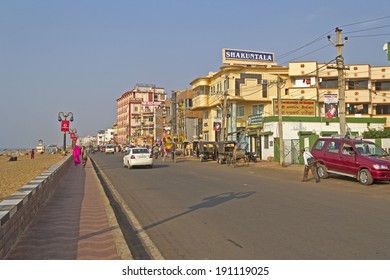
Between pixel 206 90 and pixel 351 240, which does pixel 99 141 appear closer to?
pixel 206 90

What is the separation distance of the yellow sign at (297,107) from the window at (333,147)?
17.0m

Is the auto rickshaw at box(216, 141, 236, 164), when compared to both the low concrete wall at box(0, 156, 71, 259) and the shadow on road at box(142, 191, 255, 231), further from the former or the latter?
the low concrete wall at box(0, 156, 71, 259)

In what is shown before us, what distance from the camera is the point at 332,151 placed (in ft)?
57.6

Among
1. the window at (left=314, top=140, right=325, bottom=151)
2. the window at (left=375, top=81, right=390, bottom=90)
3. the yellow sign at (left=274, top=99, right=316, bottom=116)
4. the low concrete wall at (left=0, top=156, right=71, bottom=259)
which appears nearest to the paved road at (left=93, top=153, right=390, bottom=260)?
the low concrete wall at (left=0, top=156, right=71, bottom=259)

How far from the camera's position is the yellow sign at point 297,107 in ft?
114

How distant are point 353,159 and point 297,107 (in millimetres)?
19576

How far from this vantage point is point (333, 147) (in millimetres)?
17578

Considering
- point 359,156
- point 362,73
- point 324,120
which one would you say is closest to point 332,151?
point 359,156

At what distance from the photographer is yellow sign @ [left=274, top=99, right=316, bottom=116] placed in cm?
3466

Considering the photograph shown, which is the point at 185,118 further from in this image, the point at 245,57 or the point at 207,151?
the point at 207,151

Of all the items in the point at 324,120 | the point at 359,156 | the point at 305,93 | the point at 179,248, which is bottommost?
the point at 179,248

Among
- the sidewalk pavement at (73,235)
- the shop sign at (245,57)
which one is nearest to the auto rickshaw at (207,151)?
the shop sign at (245,57)

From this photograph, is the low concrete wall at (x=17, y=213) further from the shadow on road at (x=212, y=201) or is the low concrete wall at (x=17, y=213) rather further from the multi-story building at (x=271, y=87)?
the multi-story building at (x=271, y=87)
